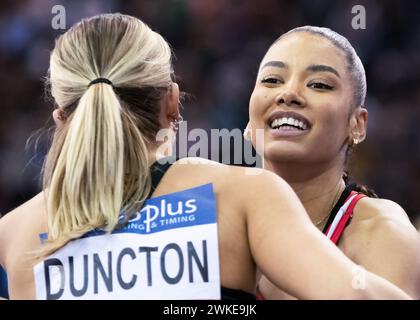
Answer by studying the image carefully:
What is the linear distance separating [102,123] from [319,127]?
958mm

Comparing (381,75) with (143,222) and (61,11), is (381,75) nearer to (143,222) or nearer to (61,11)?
(61,11)

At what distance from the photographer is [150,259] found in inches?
71.2

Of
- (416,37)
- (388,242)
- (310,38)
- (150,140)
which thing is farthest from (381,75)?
(150,140)

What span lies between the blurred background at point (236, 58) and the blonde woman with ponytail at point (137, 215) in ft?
12.3

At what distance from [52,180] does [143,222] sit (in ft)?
0.85

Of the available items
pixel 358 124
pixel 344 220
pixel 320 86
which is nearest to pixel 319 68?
pixel 320 86

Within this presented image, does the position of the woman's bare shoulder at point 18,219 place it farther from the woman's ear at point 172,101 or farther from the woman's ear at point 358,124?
the woman's ear at point 358,124

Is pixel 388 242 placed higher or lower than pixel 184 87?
lower

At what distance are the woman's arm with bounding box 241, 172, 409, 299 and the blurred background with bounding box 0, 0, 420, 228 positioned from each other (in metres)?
3.94

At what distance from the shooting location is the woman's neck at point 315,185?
2.69 meters

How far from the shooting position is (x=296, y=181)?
273cm

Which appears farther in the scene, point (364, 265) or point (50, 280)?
point (364, 265)

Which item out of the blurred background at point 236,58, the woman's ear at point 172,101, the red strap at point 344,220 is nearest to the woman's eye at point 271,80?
the red strap at point 344,220
